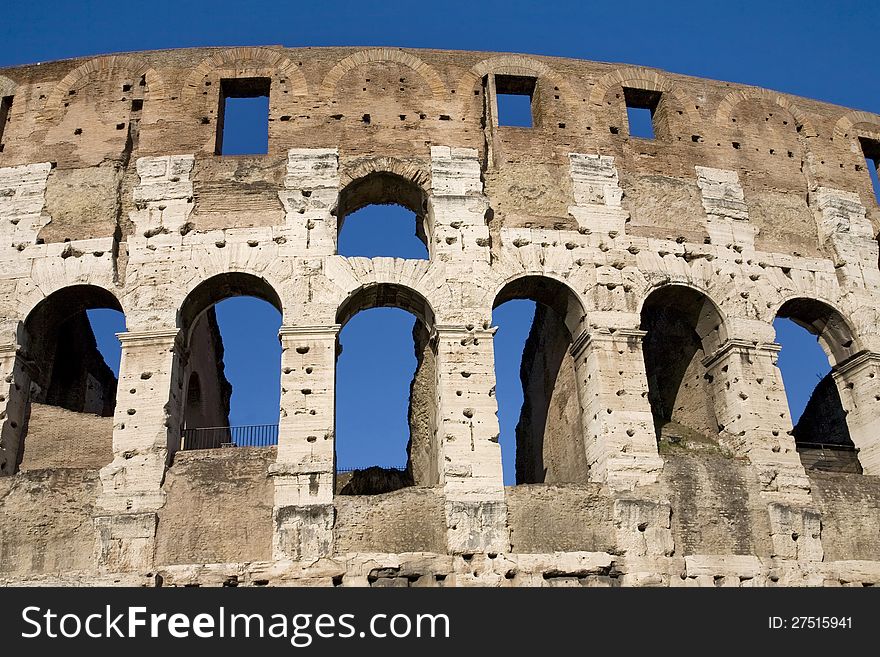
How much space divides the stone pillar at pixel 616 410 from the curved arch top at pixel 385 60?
419 centimetres

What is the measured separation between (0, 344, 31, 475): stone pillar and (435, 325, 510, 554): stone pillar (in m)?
5.02

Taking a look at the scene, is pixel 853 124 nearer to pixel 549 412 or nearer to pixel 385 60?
pixel 549 412

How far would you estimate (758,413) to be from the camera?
11.6 m

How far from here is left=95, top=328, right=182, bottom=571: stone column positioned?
1018cm

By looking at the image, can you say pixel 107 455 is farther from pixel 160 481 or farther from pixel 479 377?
pixel 479 377

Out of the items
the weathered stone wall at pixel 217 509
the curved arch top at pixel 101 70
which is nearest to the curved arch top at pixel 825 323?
the weathered stone wall at pixel 217 509

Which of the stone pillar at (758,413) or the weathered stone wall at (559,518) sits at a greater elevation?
the stone pillar at (758,413)

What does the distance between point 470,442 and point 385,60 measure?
577 cm

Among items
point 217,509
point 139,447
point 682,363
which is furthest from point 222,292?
point 682,363

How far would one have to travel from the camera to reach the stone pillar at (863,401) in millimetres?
12133

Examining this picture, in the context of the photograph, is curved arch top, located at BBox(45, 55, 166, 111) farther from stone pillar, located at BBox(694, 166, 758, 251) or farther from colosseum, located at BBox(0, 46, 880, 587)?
stone pillar, located at BBox(694, 166, 758, 251)

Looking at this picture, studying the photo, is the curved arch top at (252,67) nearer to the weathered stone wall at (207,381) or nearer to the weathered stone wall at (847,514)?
the weathered stone wall at (207,381)

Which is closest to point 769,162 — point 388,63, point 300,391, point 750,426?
point 750,426

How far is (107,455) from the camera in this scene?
37.5ft
